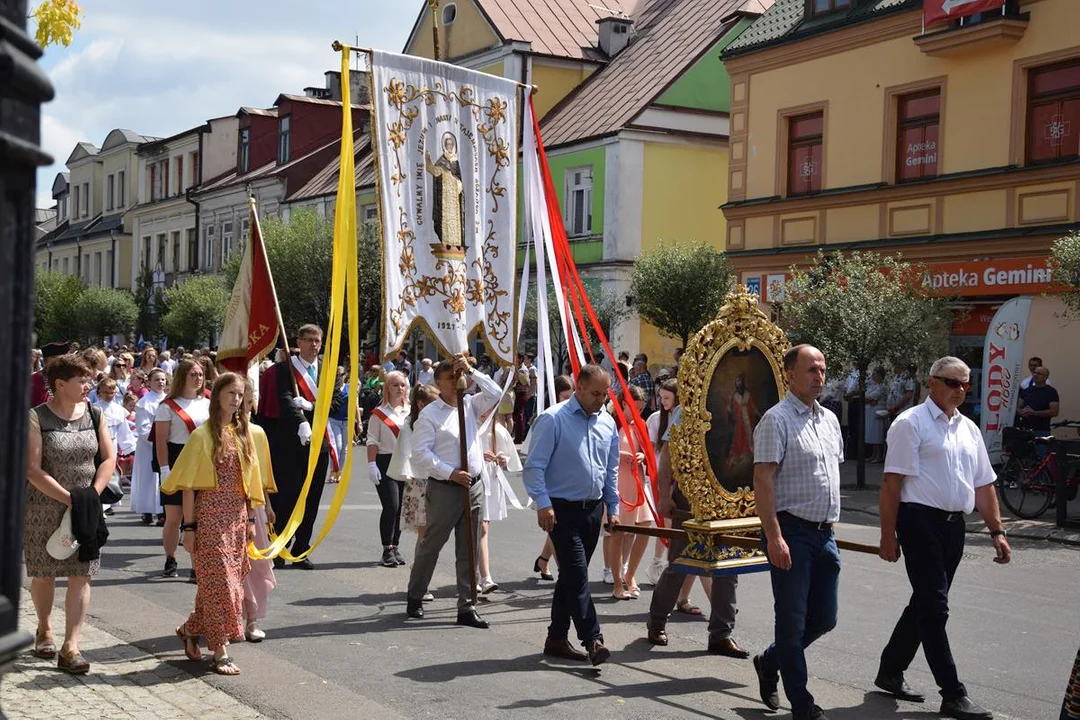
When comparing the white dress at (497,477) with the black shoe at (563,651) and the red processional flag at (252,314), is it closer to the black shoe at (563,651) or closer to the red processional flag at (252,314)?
the red processional flag at (252,314)

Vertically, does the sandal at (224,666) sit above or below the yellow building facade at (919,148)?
below

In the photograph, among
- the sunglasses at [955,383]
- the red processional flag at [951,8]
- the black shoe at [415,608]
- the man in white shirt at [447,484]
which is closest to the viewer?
the sunglasses at [955,383]

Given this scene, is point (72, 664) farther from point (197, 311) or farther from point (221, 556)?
point (197, 311)

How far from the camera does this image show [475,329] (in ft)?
31.1

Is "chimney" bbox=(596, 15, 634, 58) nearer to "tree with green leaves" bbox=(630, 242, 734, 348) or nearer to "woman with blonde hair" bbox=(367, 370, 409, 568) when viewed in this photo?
"tree with green leaves" bbox=(630, 242, 734, 348)

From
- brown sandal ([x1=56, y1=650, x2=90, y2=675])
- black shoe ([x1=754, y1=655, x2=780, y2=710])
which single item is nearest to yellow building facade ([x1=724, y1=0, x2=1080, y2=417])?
black shoe ([x1=754, y1=655, x2=780, y2=710])

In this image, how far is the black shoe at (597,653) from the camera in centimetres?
741

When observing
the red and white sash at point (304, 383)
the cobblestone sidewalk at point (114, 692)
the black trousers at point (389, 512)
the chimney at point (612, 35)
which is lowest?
the cobblestone sidewalk at point (114, 692)

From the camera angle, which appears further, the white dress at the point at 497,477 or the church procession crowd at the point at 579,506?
the white dress at the point at 497,477

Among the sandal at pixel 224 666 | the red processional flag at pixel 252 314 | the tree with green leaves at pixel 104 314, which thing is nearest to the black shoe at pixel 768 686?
the sandal at pixel 224 666

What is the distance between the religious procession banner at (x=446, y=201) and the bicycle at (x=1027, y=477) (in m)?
8.56

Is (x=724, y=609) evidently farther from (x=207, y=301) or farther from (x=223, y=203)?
(x=223, y=203)

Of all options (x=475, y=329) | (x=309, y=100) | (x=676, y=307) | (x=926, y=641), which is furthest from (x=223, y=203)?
(x=926, y=641)

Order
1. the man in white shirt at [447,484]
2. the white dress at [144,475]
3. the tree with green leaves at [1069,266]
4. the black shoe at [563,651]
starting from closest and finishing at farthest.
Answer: the black shoe at [563,651] → the man in white shirt at [447,484] → the white dress at [144,475] → the tree with green leaves at [1069,266]
